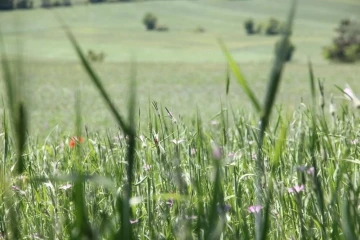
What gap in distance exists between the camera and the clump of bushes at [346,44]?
50719 millimetres

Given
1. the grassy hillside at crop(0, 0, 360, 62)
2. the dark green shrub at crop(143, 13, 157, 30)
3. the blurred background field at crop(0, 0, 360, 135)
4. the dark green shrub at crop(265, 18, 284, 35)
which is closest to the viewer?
the blurred background field at crop(0, 0, 360, 135)

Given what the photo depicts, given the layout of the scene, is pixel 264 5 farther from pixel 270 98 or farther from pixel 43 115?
pixel 270 98

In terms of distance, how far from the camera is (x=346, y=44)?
52312 millimetres

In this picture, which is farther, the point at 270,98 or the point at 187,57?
the point at 187,57

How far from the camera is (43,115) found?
19.2 m

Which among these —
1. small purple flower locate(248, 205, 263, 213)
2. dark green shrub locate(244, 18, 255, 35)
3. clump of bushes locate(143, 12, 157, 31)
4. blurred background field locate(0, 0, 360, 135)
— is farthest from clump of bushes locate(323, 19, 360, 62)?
small purple flower locate(248, 205, 263, 213)

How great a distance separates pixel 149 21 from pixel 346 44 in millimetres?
27228

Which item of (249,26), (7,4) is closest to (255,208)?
Answer: (7,4)

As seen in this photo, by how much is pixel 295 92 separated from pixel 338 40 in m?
29.0

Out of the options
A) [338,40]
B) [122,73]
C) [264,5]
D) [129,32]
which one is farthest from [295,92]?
[264,5]

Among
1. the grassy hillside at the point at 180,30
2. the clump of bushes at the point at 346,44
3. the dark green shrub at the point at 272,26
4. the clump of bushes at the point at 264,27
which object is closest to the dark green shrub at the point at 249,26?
the clump of bushes at the point at 264,27

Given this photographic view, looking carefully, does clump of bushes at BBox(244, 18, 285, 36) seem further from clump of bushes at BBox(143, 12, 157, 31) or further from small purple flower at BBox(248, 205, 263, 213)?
small purple flower at BBox(248, 205, 263, 213)

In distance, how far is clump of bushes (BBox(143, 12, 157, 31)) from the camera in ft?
240

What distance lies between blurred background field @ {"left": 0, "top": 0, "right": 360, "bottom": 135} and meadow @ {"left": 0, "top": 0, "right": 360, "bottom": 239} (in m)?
0.10
